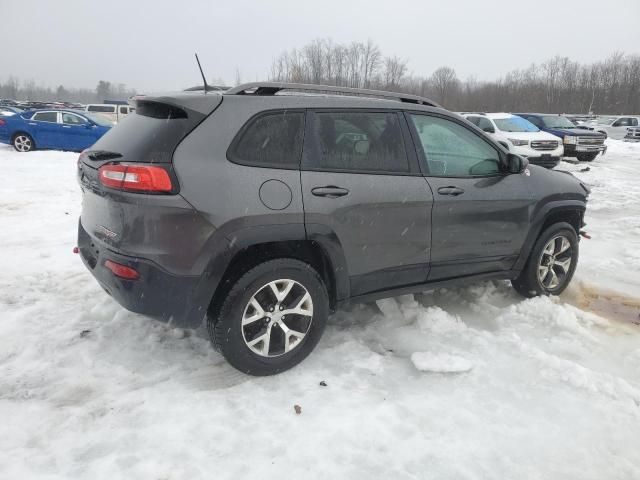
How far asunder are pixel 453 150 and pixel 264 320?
2.08 m

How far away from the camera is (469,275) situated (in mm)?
3857

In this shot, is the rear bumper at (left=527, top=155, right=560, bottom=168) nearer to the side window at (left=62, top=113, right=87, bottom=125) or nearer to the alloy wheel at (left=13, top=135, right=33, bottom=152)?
the side window at (left=62, top=113, right=87, bottom=125)

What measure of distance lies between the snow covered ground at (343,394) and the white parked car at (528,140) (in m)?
10.9

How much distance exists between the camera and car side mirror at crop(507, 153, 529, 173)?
3.91 m

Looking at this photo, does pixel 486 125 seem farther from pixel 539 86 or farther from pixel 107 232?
pixel 539 86

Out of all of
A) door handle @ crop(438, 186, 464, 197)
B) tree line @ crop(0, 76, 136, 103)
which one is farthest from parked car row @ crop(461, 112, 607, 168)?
tree line @ crop(0, 76, 136, 103)

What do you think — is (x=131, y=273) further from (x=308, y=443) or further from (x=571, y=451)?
(x=571, y=451)

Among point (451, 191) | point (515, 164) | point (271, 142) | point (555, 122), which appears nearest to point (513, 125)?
point (555, 122)

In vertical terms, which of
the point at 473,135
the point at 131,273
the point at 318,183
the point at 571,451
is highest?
the point at 473,135

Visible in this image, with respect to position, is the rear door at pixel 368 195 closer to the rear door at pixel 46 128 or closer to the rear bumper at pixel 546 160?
the rear bumper at pixel 546 160

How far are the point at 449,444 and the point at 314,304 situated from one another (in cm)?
115

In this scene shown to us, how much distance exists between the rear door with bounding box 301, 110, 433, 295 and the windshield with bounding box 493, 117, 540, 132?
13696 mm

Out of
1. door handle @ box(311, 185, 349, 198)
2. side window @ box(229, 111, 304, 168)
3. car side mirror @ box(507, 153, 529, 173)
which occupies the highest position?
side window @ box(229, 111, 304, 168)

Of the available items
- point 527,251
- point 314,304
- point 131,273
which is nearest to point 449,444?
point 314,304
